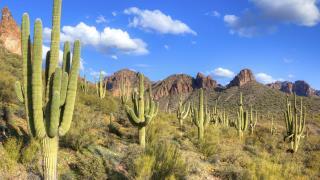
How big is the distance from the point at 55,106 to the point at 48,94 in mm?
546

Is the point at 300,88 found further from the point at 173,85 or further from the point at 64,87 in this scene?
the point at 64,87

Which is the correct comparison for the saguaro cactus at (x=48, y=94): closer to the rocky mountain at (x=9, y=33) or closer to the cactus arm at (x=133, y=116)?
the cactus arm at (x=133, y=116)

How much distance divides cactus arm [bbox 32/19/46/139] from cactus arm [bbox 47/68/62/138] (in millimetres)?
202

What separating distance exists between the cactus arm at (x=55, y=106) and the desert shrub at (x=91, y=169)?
6.67ft

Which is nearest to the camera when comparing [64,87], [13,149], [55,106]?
[55,106]

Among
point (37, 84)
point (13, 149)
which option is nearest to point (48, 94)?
point (37, 84)

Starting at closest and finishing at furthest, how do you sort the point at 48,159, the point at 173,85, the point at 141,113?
the point at 48,159
the point at 141,113
the point at 173,85

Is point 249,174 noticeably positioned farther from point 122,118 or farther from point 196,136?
point 122,118

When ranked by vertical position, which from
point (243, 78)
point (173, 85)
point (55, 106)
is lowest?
point (55, 106)

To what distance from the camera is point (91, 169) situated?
32.1 feet

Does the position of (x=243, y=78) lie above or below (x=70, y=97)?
above

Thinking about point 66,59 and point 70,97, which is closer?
point 70,97

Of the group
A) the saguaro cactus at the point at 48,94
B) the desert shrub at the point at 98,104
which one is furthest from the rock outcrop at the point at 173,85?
the saguaro cactus at the point at 48,94

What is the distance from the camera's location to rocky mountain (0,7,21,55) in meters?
53.1
